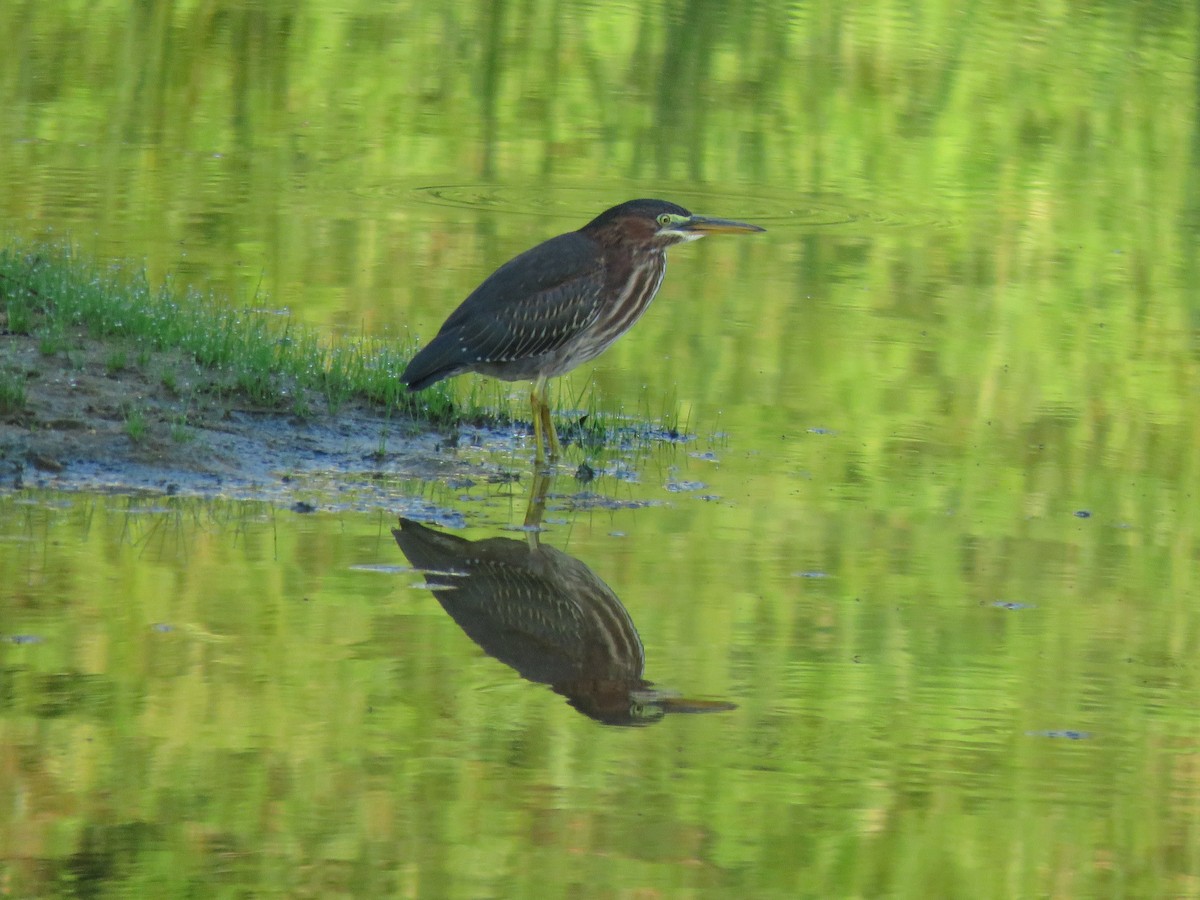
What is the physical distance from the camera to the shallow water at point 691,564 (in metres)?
5.83

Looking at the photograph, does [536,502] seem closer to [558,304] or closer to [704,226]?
[558,304]

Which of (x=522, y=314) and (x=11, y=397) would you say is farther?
(x=522, y=314)

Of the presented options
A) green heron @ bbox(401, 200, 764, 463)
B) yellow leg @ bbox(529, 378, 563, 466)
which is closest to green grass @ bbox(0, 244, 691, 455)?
yellow leg @ bbox(529, 378, 563, 466)

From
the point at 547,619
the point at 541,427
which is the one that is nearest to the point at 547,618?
the point at 547,619

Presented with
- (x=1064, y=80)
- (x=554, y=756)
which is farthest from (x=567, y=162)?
(x=554, y=756)

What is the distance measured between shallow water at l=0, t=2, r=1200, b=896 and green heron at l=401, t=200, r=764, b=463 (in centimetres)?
42

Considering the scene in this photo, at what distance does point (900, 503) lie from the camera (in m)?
9.34

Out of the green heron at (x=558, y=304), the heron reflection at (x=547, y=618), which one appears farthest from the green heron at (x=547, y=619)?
the green heron at (x=558, y=304)

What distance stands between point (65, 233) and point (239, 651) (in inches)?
300

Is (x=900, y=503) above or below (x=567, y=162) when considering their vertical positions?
below

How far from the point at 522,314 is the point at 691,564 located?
205 centimetres

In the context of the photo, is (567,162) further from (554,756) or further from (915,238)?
(554,756)

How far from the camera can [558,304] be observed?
32.1 ft

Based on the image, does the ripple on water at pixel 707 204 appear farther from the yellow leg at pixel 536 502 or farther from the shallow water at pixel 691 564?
the yellow leg at pixel 536 502
